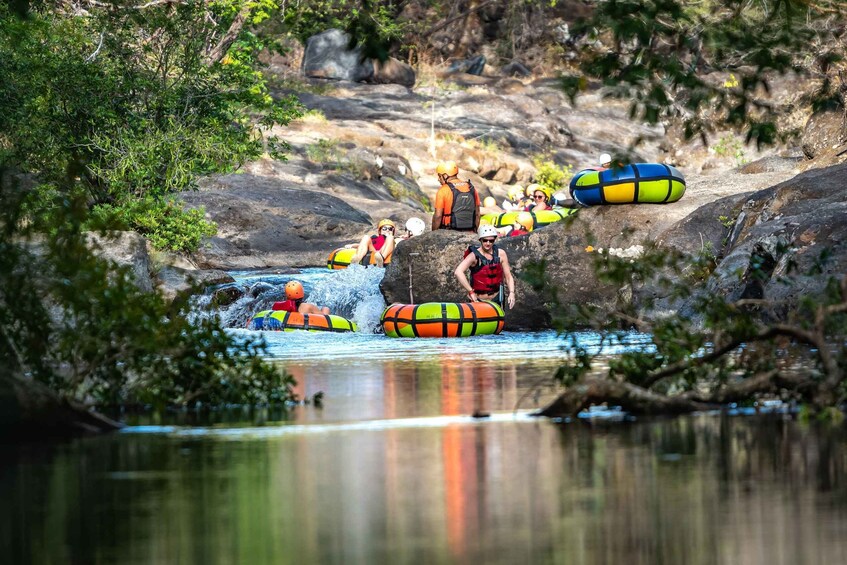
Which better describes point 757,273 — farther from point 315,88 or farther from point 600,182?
point 315,88

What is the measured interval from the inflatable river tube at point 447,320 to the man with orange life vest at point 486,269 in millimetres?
290

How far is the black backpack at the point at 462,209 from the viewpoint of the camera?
2183 centimetres

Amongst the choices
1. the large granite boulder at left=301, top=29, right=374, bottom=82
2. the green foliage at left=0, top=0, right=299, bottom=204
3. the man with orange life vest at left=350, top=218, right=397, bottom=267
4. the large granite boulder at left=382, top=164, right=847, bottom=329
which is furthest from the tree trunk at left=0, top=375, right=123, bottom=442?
the large granite boulder at left=301, top=29, right=374, bottom=82

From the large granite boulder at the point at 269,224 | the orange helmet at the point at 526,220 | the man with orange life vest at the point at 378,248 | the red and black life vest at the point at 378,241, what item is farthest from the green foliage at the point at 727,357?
the large granite boulder at the point at 269,224

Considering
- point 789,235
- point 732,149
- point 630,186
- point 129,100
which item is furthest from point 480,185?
point 789,235

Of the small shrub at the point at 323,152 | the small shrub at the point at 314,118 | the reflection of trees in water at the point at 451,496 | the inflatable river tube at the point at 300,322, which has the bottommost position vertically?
the reflection of trees in water at the point at 451,496

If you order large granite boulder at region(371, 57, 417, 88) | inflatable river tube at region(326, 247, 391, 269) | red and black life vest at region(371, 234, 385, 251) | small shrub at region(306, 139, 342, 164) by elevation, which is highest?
large granite boulder at region(371, 57, 417, 88)

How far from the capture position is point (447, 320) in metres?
18.8

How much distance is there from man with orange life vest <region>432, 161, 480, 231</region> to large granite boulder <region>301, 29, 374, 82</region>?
3525cm

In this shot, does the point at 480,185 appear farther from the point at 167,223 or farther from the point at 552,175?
the point at 167,223

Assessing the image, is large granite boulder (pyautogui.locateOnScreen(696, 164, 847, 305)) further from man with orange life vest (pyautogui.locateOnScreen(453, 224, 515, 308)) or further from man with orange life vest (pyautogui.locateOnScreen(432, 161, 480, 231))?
man with orange life vest (pyautogui.locateOnScreen(432, 161, 480, 231))

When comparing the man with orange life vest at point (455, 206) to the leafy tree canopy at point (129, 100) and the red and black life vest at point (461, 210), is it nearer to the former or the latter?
the red and black life vest at point (461, 210)

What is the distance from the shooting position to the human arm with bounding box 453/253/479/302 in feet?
62.6

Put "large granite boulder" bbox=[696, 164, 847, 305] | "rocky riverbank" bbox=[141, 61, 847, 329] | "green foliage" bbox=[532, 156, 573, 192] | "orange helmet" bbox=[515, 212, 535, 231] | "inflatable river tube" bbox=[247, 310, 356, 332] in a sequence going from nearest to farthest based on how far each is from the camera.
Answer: "large granite boulder" bbox=[696, 164, 847, 305] < "rocky riverbank" bbox=[141, 61, 847, 329] < "inflatable river tube" bbox=[247, 310, 356, 332] < "orange helmet" bbox=[515, 212, 535, 231] < "green foliage" bbox=[532, 156, 573, 192]
